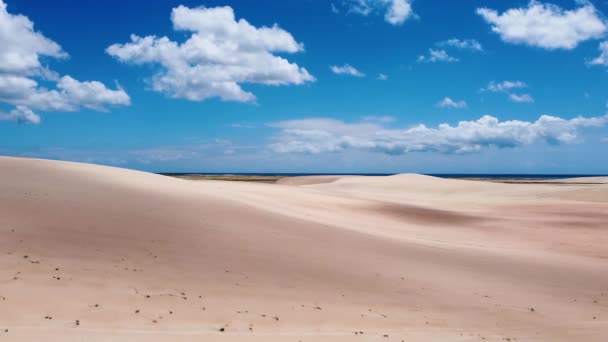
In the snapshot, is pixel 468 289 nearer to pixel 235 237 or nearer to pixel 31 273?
pixel 235 237

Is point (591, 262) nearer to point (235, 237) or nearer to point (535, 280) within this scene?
point (535, 280)

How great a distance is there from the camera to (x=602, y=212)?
26406 mm

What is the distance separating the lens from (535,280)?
11969 mm

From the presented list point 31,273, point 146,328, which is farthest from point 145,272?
point 146,328

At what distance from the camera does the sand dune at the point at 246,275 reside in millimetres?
7211

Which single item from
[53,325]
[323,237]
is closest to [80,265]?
[53,325]

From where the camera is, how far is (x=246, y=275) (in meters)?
9.80

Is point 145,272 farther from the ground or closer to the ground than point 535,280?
farther from the ground

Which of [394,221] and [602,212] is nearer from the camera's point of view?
[394,221]

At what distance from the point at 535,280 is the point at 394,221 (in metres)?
10.6

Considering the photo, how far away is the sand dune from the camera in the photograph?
7.21m

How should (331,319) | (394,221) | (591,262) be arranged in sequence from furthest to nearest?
(394,221) < (591,262) < (331,319)

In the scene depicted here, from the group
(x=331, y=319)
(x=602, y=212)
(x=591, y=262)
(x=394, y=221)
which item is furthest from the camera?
(x=602, y=212)

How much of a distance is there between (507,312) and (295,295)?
4.11m
